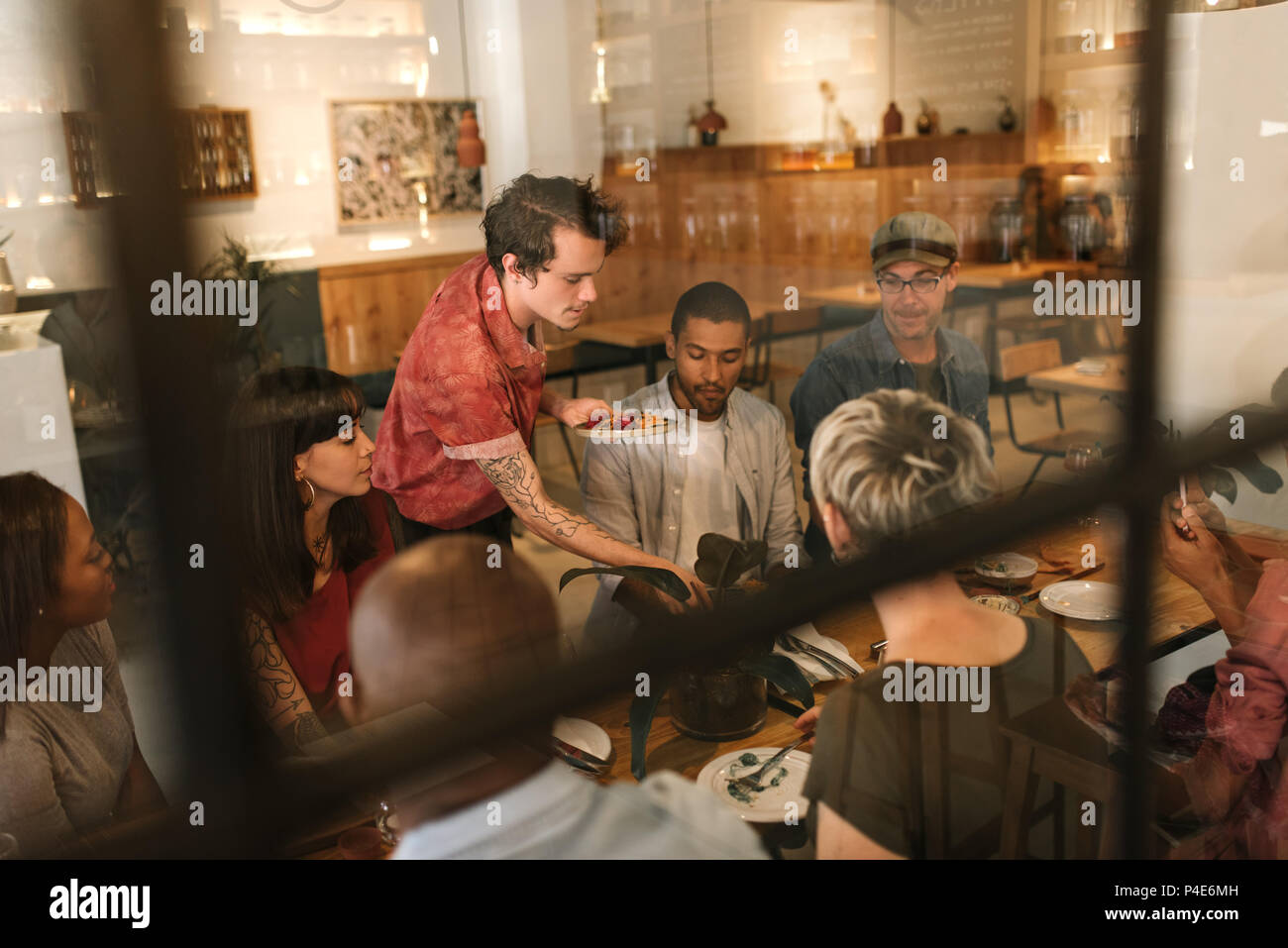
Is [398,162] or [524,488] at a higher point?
[398,162]

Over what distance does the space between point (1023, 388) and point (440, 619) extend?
5.75 feet

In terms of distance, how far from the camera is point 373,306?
2.52 metres

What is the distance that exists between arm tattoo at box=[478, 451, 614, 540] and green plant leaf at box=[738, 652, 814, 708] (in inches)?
18.7

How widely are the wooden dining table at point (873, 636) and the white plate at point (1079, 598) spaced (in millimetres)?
17

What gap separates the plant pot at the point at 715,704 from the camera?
1.22 metres

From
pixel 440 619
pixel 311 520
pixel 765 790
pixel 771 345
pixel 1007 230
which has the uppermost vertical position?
pixel 1007 230

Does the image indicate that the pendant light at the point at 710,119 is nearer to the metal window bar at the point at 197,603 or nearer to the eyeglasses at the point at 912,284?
the eyeglasses at the point at 912,284

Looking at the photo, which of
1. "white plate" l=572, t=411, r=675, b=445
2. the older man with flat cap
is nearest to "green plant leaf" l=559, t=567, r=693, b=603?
"white plate" l=572, t=411, r=675, b=445

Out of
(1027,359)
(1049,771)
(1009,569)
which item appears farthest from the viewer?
(1027,359)

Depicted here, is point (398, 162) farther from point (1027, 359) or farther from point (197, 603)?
point (197, 603)

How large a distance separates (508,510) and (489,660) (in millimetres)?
564

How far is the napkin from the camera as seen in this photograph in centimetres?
137

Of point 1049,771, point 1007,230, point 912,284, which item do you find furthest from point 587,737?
point 1007,230
